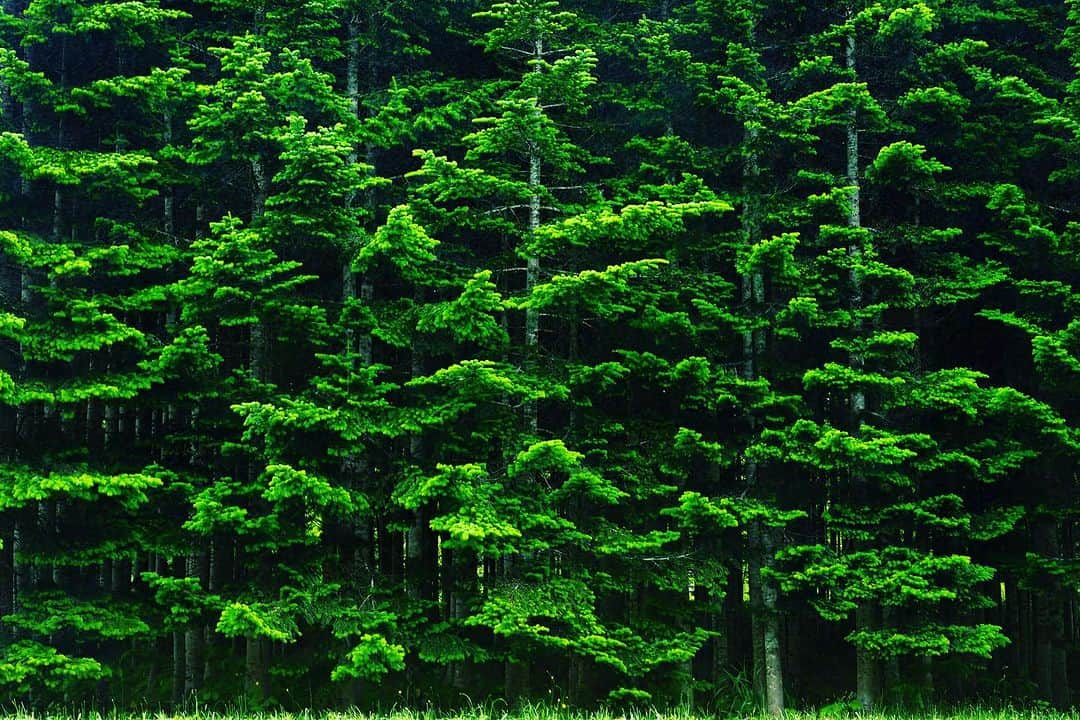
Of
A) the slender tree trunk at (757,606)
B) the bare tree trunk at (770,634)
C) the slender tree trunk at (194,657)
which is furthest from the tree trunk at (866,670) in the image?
the slender tree trunk at (194,657)

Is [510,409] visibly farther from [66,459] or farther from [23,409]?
[23,409]

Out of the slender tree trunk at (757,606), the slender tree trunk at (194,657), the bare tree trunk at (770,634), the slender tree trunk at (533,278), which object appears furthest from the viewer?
the slender tree trunk at (757,606)

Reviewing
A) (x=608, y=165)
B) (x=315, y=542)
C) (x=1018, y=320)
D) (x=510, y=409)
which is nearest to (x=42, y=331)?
(x=315, y=542)

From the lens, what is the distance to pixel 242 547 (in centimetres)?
1271

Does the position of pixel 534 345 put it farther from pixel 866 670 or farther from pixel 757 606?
pixel 866 670

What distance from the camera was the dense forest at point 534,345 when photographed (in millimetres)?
11109

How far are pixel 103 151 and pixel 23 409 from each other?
3.95 meters

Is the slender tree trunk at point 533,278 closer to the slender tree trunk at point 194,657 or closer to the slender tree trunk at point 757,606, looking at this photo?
the slender tree trunk at point 757,606

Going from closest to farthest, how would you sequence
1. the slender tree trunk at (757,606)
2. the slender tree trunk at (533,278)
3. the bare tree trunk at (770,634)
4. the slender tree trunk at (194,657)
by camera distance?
the slender tree trunk at (533,278) < the bare tree trunk at (770,634) < the slender tree trunk at (194,657) < the slender tree trunk at (757,606)

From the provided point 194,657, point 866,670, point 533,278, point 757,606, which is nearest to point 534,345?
point 533,278

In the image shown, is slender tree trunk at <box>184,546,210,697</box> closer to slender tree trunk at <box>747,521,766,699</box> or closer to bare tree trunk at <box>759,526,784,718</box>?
slender tree trunk at <box>747,521,766,699</box>

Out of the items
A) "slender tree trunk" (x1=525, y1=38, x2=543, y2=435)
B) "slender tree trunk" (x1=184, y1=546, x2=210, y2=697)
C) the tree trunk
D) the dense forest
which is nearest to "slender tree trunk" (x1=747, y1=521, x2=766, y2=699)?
the dense forest

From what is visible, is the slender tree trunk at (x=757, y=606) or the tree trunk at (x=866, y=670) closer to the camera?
the tree trunk at (x=866, y=670)

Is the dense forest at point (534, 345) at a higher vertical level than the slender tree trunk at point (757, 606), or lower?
higher
